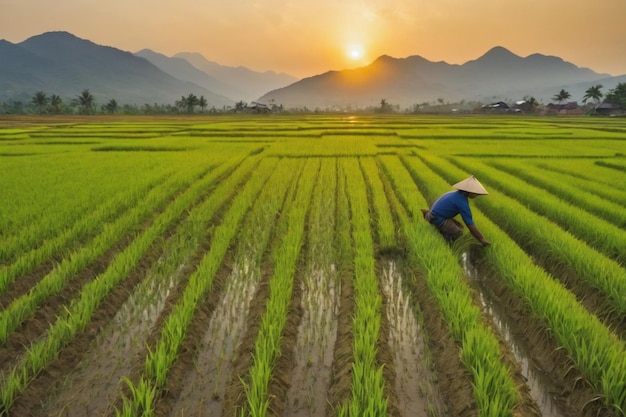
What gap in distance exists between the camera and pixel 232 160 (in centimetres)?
1327

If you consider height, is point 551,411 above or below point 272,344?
below

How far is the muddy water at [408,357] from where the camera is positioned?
8.79ft

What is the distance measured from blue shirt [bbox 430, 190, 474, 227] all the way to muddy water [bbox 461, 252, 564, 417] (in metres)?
0.85

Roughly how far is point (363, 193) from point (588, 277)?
4.87m

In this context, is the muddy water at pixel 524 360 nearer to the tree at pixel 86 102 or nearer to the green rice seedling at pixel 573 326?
the green rice seedling at pixel 573 326

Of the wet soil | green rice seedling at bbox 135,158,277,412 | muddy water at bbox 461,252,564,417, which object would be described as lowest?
muddy water at bbox 461,252,564,417

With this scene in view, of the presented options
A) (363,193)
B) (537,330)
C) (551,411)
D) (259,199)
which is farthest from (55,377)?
(363,193)

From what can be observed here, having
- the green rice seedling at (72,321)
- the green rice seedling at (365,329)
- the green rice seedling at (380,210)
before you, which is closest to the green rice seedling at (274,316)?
the green rice seedling at (365,329)

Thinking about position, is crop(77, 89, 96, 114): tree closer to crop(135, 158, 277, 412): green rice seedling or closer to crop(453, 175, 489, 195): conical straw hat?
crop(135, 158, 277, 412): green rice seedling

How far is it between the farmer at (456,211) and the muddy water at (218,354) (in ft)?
8.97

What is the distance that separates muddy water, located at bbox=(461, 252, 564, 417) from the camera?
2.71 meters

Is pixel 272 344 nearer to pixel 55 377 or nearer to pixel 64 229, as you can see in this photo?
pixel 55 377

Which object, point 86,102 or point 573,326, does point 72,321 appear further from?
point 86,102

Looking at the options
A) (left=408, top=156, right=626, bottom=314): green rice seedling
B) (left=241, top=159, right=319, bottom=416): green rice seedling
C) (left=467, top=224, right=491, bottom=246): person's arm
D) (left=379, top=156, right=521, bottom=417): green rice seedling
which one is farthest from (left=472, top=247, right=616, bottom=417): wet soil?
(left=241, top=159, right=319, bottom=416): green rice seedling
